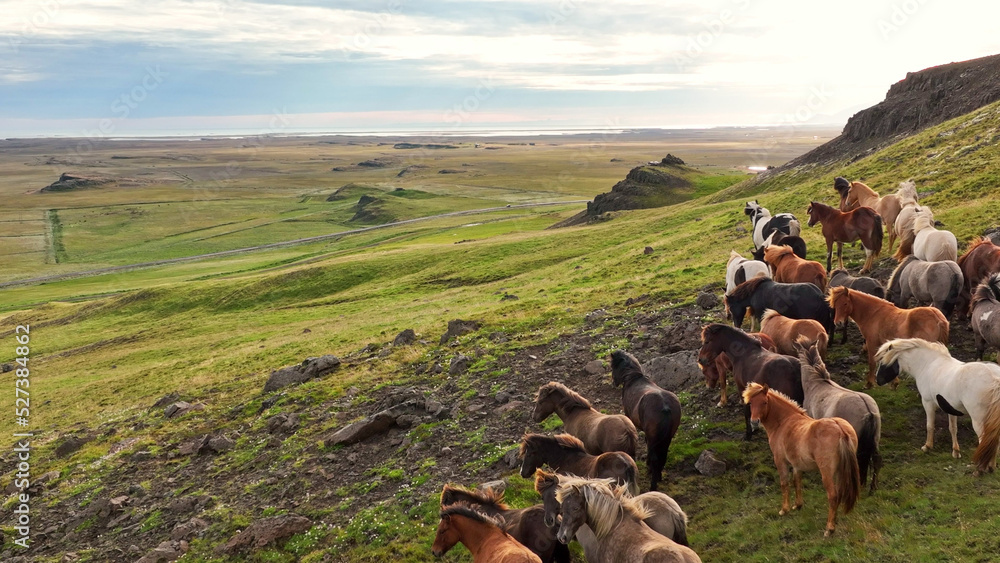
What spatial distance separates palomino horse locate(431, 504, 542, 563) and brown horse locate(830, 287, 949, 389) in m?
8.69

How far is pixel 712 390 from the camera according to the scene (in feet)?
45.3

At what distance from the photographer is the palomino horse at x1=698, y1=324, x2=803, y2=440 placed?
11.0 meters

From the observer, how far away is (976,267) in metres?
14.0

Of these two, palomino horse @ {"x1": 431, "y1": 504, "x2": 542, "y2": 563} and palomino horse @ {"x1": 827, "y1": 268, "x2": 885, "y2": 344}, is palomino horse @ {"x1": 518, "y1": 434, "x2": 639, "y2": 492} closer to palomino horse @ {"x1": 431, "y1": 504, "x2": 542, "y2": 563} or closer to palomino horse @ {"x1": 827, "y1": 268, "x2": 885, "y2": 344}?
palomino horse @ {"x1": 431, "y1": 504, "x2": 542, "y2": 563}

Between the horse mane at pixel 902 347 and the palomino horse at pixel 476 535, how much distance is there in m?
7.42

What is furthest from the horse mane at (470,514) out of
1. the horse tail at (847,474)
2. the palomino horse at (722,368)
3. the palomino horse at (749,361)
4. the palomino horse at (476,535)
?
the palomino horse at (722,368)

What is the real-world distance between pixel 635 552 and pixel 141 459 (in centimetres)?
1729

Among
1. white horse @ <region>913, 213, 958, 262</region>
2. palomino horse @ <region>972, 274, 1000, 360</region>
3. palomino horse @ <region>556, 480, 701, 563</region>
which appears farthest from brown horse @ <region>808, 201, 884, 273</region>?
palomino horse @ <region>556, 480, 701, 563</region>

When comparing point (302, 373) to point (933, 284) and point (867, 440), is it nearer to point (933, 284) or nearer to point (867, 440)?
point (867, 440)

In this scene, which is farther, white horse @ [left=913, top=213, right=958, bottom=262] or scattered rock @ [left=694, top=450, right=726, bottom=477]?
white horse @ [left=913, top=213, right=958, bottom=262]

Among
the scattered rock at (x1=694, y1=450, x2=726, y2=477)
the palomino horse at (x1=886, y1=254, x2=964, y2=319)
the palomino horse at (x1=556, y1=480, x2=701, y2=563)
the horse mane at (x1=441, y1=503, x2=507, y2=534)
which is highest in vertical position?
the palomino horse at (x1=886, y1=254, x2=964, y2=319)

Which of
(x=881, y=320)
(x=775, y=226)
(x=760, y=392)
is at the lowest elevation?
(x=760, y=392)

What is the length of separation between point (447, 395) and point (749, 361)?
8775mm

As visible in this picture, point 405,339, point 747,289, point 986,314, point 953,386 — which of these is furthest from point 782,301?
point 405,339
